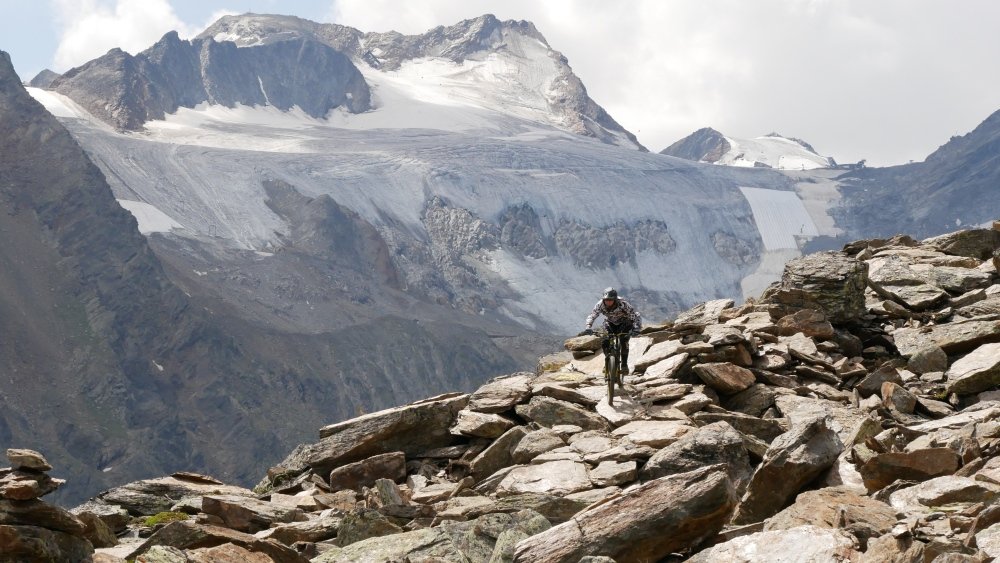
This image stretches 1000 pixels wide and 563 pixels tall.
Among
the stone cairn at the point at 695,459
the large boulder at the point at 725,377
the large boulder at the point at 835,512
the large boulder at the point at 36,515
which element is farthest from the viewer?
the large boulder at the point at 725,377

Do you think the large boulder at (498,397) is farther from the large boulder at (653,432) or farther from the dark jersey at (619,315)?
the large boulder at (653,432)

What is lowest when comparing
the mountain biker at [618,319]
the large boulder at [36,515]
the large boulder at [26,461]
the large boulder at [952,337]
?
the large boulder at [36,515]

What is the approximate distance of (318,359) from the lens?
162m

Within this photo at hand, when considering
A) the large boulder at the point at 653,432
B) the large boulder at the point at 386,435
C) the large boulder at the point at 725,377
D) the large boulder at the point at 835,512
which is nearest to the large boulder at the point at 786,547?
the large boulder at the point at 835,512

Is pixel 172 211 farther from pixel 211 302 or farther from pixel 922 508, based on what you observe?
pixel 922 508

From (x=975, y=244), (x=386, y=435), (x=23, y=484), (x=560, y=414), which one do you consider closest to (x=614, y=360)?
(x=560, y=414)

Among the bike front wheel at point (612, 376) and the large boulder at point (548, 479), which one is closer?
the large boulder at point (548, 479)

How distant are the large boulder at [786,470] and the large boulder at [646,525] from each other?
4.64 feet

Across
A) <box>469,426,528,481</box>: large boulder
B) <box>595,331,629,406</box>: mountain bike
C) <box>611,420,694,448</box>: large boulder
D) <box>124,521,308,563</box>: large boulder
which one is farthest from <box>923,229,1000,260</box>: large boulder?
<box>124,521,308,563</box>: large boulder

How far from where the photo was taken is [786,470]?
1281 centimetres

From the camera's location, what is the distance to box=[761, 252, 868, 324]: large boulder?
76.3 ft

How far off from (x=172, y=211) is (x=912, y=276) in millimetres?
171463

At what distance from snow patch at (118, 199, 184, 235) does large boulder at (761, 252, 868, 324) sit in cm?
16765

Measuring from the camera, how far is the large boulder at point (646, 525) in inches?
429
